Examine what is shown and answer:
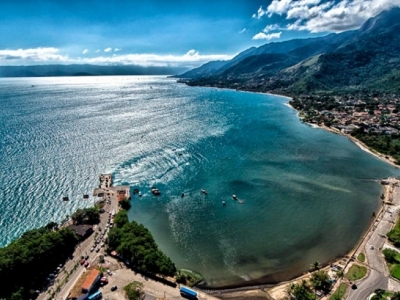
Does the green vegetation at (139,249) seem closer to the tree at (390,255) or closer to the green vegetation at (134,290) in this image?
the green vegetation at (134,290)

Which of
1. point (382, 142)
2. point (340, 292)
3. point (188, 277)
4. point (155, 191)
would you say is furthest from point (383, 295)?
point (382, 142)

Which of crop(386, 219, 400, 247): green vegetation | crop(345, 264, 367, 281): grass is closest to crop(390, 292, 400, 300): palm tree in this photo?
crop(345, 264, 367, 281): grass

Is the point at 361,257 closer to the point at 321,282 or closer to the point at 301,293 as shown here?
the point at 321,282

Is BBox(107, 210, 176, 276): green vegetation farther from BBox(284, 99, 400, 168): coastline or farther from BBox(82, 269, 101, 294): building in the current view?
BBox(284, 99, 400, 168): coastline

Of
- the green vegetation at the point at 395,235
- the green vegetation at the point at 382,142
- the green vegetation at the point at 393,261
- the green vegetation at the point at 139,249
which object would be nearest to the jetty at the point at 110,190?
the green vegetation at the point at 139,249

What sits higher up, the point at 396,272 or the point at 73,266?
the point at 73,266

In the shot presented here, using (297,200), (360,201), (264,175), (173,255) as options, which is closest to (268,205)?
(297,200)

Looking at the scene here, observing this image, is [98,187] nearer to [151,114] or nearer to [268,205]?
[268,205]
